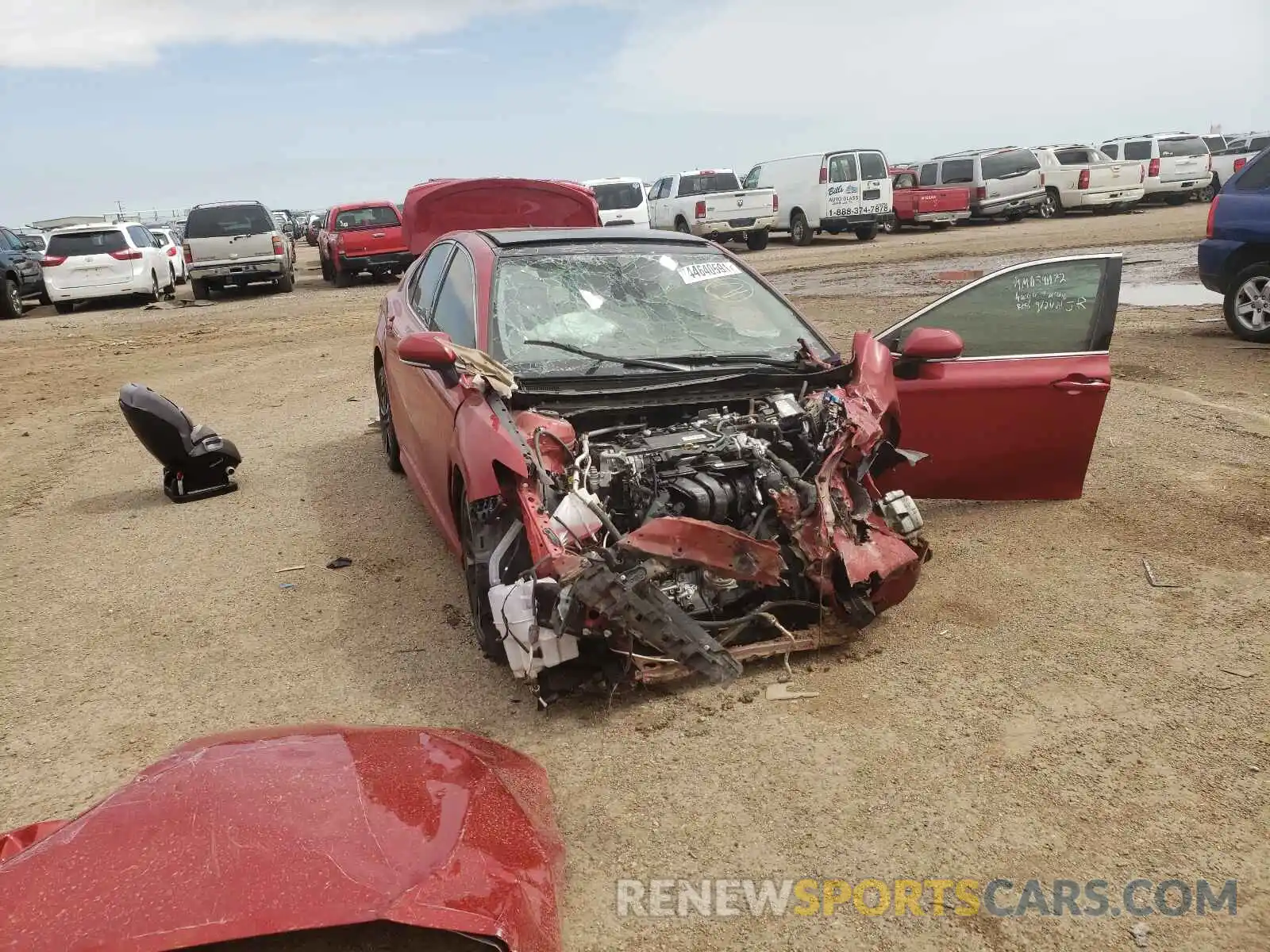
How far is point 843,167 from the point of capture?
75.5 ft

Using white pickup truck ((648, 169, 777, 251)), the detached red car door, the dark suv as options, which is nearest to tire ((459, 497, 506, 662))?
the detached red car door

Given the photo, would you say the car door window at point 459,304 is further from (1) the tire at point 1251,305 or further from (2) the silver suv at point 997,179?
(2) the silver suv at point 997,179

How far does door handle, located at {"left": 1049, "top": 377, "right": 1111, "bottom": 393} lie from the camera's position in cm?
493

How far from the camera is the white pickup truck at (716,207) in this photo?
22.6 metres

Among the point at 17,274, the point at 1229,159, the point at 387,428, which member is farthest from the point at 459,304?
the point at 1229,159

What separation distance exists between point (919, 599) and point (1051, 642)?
0.60 meters

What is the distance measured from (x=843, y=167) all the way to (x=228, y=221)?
43.2 ft

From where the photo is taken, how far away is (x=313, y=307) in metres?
17.3

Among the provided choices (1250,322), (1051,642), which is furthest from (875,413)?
(1250,322)

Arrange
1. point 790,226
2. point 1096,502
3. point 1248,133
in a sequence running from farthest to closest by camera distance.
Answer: point 1248,133 → point 790,226 → point 1096,502

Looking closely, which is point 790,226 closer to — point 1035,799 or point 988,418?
point 988,418

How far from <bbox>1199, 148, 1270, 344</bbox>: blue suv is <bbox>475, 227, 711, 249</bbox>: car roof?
240 inches

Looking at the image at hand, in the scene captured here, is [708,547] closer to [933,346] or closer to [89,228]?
[933,346]

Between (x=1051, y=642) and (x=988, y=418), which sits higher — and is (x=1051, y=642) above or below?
below
